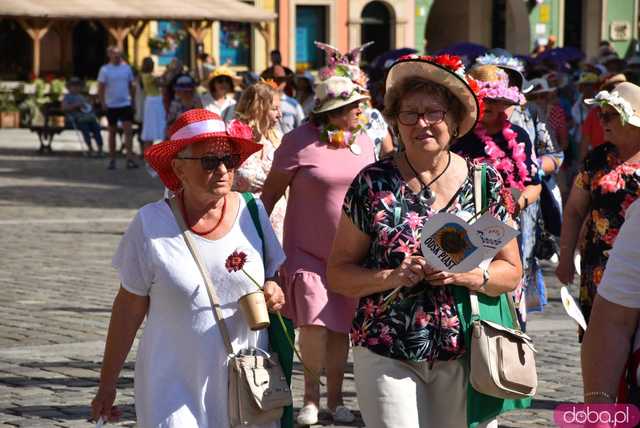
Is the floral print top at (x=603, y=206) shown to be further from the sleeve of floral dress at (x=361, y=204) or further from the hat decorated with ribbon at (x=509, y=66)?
the sleeve of floral dress at (x=361, y=204)

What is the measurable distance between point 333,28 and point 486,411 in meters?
42.1

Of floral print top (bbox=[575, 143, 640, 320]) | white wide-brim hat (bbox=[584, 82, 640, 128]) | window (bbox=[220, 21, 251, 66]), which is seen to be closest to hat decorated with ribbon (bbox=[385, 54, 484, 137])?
white wide-brim hat (bbox=[584, 82, 640, 128])

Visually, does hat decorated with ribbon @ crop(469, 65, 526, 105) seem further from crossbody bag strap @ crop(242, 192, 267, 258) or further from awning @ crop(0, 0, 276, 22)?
awning @ crop(0, 0, 276, 22)

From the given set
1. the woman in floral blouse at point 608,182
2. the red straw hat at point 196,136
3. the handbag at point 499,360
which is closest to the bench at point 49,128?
the woman in floral blouse at point 608,182

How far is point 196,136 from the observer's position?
16.6 feet

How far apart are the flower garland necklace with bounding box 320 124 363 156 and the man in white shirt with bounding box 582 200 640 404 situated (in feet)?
13.6

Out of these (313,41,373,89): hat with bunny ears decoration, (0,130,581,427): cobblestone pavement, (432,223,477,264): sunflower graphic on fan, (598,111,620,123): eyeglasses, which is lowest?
(0,130,581,427): cobblestone pavement

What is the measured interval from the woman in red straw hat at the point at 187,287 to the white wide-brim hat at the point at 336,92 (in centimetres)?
282

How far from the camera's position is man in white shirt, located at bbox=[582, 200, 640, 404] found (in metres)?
3.68

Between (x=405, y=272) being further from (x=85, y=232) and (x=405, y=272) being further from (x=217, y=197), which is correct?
(x=85, y=232)

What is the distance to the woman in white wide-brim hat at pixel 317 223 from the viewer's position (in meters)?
7.67

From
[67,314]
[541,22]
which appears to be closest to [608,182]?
[67,314]

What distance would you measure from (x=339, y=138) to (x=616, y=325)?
13.8ft

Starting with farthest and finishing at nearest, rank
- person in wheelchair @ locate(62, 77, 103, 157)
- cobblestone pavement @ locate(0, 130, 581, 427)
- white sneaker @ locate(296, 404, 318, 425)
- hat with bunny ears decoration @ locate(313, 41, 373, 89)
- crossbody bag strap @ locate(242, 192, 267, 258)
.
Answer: person in wheelchair @ locate(62, 77, 103, 157) → hat with bunny ears decoration @ locate(313, 41, 373, 89) → cobblestone pavement @ locate(0, 130, 581, 427) → white sneaker @ locate(296, 404, 318, 425) → crossbody bag strap @ locate(242, 192, 267, 258)
